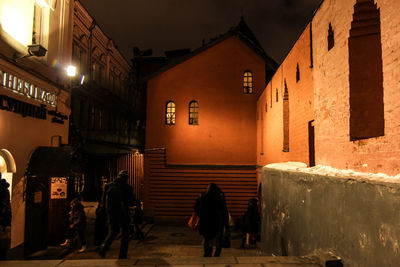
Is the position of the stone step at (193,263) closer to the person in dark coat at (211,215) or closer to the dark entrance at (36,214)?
the person in dark coat at (211,215)

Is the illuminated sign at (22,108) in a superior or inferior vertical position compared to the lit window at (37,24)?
inferior

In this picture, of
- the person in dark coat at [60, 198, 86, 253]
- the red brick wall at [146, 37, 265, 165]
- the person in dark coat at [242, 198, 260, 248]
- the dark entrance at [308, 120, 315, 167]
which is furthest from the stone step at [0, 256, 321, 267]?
the red brick wall at [146, 37, 265, 165]

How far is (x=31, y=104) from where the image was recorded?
8.56m

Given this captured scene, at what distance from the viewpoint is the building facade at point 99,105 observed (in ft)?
57.1

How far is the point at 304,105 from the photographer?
7375mm

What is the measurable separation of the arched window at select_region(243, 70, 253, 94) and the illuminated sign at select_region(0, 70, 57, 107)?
1079cm

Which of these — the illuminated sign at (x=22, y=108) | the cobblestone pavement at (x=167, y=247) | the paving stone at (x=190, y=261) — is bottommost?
the cobblestone pavement at (x=167, y=247)

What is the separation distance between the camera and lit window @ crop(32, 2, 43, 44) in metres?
9.20

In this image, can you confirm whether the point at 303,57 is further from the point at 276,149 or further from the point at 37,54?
the point at 37,54

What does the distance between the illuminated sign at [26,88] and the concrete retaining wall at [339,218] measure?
680cm

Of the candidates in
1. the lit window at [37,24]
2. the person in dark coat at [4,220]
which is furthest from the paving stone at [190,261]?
the lit window at [37,24]

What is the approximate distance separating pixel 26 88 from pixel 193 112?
34.2 feet

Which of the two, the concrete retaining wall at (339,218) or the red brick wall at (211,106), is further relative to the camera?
the red brick wall at (211,106)

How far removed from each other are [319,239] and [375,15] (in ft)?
11.5
